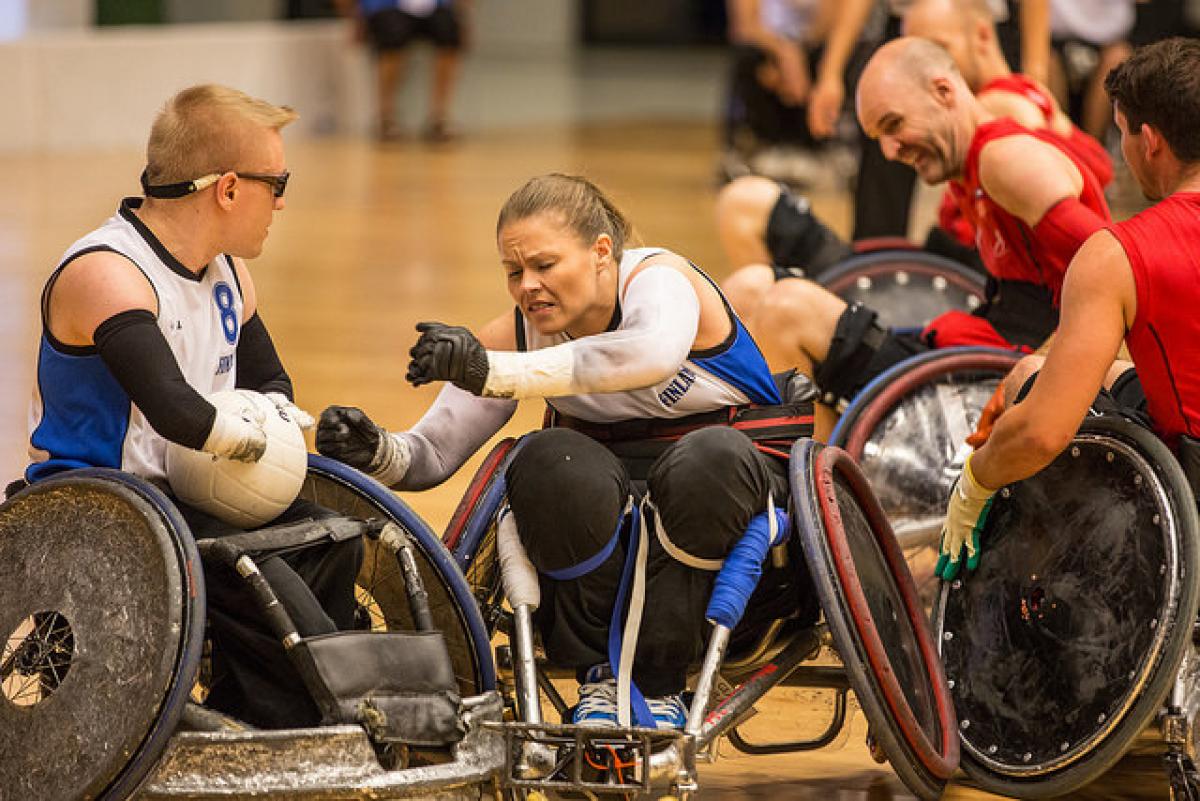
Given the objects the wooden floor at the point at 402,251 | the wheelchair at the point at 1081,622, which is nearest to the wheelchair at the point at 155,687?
the wooden floor at the point at 402,251

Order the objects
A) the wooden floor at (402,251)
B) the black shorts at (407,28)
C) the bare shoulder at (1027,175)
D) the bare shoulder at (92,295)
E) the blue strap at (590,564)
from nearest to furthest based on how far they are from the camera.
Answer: the bare shoulder at (92,295) < the blue strap at (590,564) < the wooden floor at (402,251) < the bare shoulder at (1027,175) < the black shorts at (407,28)

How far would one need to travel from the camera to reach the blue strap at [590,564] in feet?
8.96

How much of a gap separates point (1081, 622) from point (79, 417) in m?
1.48

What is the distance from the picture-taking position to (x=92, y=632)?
95.1 inches

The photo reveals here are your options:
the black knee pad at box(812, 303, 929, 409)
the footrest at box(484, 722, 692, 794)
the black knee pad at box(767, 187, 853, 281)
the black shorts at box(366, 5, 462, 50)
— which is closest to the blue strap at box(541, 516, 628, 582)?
the footrest at box(484, 722, 692, 794)

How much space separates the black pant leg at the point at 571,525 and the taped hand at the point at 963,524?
1.98ft

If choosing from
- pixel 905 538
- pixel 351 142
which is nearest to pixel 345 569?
pixel 905 538

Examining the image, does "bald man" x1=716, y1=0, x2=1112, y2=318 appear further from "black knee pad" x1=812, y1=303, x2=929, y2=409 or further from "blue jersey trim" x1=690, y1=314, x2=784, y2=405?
"blue jersey trim" x1=690, y1=314, x2=784, y2=405

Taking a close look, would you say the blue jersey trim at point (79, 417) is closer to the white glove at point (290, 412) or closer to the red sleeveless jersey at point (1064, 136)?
the white glove at point (290, 412)

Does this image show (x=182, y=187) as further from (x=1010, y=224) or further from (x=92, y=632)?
(x=1010, y=224)

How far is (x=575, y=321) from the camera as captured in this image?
9.60 ft

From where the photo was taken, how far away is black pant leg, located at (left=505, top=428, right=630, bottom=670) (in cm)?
270

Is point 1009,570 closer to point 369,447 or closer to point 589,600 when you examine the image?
point 589,600

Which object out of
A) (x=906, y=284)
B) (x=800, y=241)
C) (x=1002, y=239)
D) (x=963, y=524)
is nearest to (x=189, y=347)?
(x=963, y=524)
